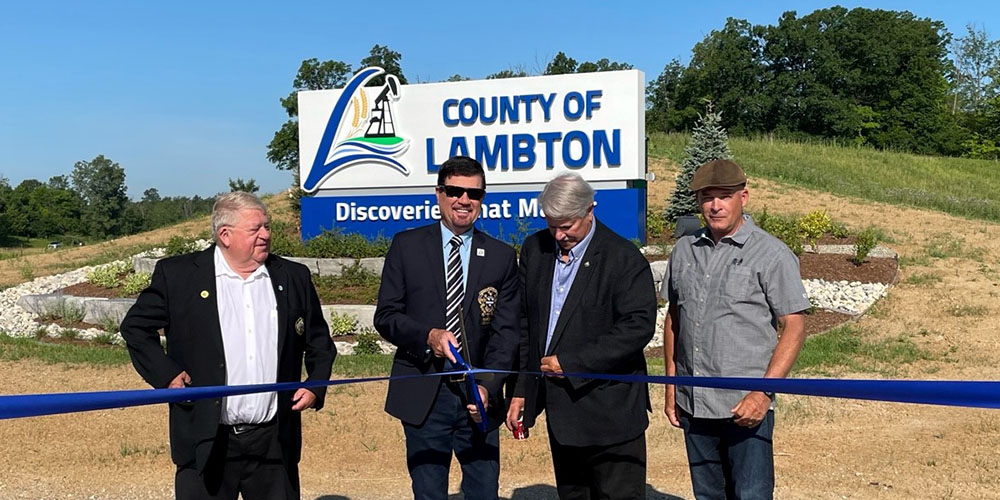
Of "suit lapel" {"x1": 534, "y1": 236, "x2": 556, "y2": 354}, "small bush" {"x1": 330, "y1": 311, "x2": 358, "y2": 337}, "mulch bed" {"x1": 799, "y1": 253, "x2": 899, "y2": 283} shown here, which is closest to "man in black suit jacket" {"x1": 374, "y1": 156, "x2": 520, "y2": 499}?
"suit lapel" {"x1": 534, "y1": 236, "x2": 556, "y2": 354}

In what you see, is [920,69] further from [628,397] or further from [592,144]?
[628,397]

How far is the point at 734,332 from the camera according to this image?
11.9ft

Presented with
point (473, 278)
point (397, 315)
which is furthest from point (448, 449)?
point (473, 278)

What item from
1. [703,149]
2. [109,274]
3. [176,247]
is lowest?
[109,274]

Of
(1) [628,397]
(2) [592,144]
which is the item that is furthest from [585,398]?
(2) [592,144]

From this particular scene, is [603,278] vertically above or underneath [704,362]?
above

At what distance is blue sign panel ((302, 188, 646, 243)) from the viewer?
14227mm

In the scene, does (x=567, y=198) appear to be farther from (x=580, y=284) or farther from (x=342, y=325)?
(x=342, y=325)

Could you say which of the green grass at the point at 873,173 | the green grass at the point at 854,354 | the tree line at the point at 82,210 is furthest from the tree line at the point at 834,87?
the green grass at the point at 854,354

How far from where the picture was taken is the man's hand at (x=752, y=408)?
3508mm

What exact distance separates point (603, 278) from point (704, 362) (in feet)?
1.73

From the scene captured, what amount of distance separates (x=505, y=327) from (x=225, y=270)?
116cm

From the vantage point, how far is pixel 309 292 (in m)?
3.86

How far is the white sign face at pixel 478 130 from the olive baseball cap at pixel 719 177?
10.5 m
